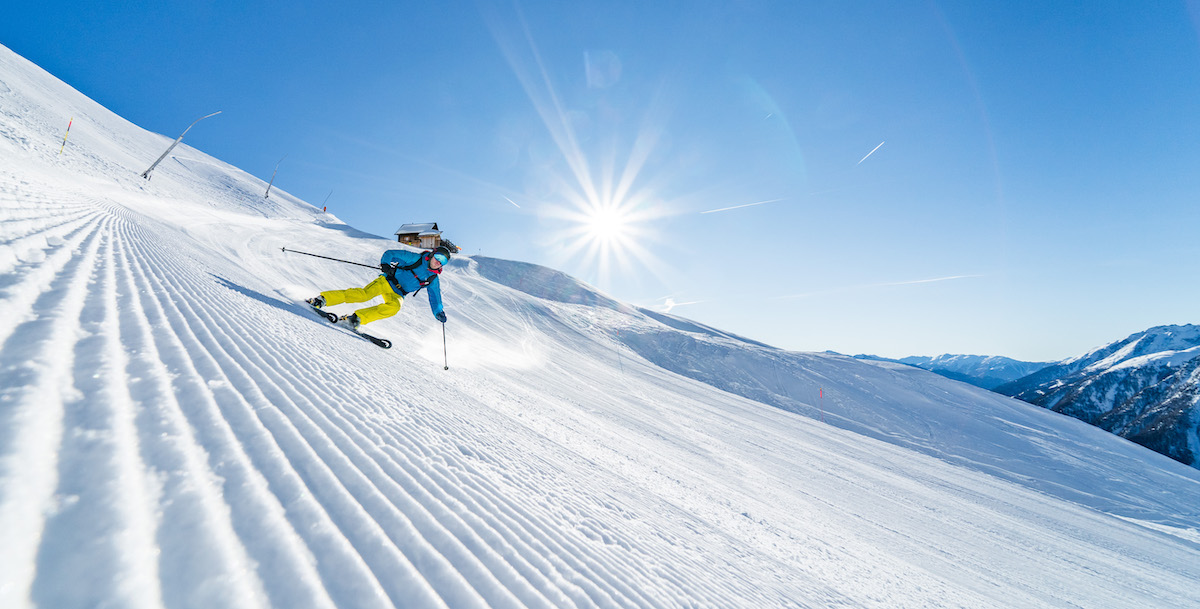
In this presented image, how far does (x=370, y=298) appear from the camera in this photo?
805 cm

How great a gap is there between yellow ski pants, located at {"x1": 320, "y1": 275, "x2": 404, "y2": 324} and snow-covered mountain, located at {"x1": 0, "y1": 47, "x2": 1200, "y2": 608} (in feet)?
2.01

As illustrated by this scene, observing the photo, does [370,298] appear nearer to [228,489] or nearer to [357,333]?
[357,333]

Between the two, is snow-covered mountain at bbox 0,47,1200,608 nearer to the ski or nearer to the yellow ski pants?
the ski

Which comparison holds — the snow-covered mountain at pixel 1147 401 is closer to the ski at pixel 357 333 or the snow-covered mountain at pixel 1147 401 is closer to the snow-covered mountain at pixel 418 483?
the snow-covered mountain at pixel 418 483

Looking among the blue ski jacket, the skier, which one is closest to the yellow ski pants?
the skier

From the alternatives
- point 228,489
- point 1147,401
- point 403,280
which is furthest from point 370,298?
point 1147,401

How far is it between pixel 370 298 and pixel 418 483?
6625 millimetres

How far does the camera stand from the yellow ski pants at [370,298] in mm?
7680

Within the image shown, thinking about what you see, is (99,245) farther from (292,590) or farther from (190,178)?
(190,178)

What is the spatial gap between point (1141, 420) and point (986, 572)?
7335 inches

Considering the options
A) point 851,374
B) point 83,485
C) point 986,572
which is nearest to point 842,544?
point 986,572

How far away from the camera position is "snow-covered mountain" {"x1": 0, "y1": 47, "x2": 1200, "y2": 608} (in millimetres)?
1239

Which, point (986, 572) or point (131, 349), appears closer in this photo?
point (131, 349)

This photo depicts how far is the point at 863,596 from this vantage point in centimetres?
378
